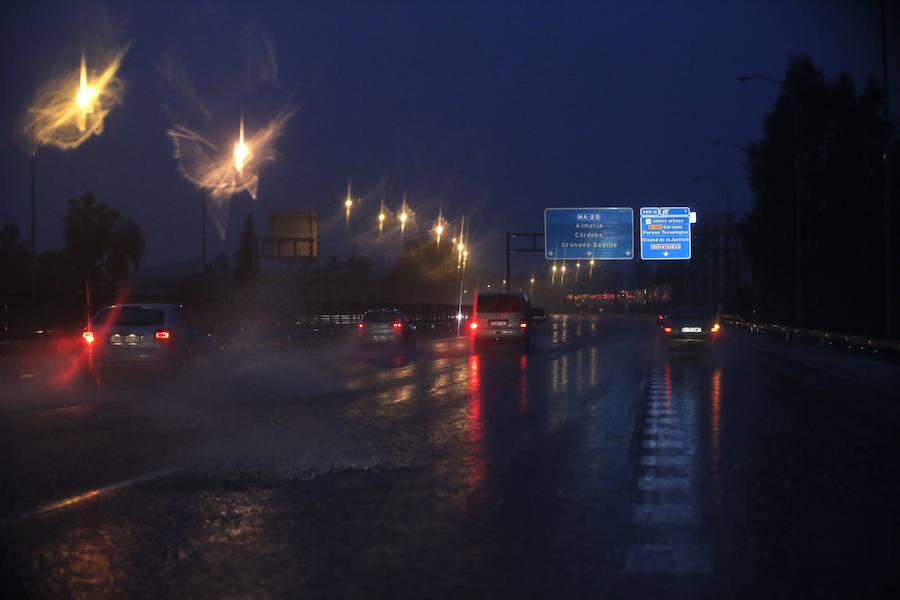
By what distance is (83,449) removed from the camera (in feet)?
43.5

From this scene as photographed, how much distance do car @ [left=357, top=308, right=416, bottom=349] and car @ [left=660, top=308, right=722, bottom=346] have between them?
9979 millimetres

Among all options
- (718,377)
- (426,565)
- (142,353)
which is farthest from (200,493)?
(718,377)

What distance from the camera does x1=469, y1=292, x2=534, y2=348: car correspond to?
38.9m

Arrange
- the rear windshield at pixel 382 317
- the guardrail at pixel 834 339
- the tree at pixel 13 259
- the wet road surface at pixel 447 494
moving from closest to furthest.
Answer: the wet road surface at pixel 447 494 → the guardrail at pixel 834 339 → the rear windshield at pixel 382 317 → the tree at pixel 13 259

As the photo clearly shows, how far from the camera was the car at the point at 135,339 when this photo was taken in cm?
2256

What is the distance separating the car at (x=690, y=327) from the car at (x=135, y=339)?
19.7 m

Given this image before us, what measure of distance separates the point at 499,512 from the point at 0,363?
26085mm

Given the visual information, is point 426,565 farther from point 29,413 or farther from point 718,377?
point 718,377

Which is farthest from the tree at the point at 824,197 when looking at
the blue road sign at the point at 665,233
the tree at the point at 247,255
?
the tree at the point at 247,255

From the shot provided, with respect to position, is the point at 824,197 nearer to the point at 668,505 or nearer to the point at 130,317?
the point at 130,317

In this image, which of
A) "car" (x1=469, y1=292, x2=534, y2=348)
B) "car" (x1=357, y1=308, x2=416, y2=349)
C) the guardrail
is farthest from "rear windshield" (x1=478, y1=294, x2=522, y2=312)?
the guardrail

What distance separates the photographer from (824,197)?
2394 inches

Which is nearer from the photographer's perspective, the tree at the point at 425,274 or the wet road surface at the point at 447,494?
the wet road surface at the point at 447,494

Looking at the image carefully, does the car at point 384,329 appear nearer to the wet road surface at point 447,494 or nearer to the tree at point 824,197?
the wet road surface at point 447,494
